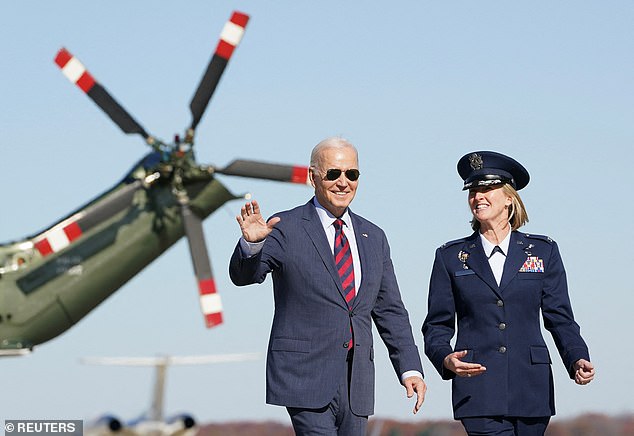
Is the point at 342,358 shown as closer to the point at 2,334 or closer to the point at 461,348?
the point at 461,348

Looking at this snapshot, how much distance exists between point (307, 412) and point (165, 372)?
3872cm

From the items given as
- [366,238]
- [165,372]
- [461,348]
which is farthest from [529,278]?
[165,372]

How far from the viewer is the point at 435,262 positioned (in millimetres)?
7160

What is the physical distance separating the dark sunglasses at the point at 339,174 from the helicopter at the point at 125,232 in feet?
77.2

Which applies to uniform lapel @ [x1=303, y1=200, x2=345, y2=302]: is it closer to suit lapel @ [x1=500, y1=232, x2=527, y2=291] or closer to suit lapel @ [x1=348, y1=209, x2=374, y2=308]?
suit lapel @ [x1=348, y1=209, x2=374, y2=308]

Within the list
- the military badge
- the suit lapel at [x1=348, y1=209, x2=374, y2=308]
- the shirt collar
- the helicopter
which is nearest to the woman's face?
the shirt collar

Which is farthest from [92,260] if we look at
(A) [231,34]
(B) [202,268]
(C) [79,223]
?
(A) [231,34]

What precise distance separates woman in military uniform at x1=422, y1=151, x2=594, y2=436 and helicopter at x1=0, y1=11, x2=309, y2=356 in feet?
75.0

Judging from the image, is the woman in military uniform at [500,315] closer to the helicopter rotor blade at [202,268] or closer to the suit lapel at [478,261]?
the suit lapel at [478,261]

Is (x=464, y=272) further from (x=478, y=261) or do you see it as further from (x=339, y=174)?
(x=339, y=174)

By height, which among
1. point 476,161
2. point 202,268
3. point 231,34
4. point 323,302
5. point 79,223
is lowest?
point 202,268

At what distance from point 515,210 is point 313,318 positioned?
1.64 meters

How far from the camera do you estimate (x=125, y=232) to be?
108ft

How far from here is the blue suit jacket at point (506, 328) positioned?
671 centimetres
